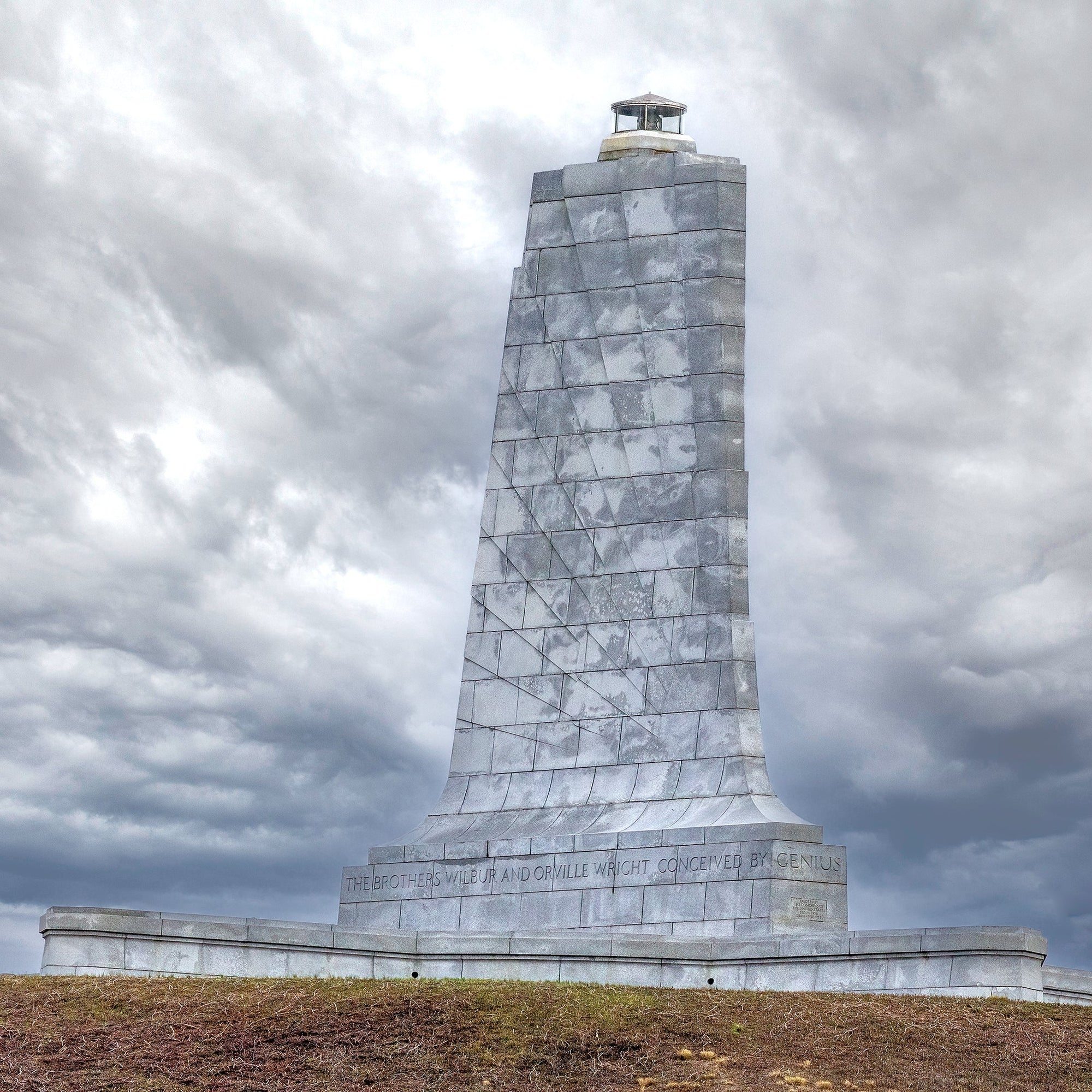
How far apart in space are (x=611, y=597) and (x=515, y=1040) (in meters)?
9.86

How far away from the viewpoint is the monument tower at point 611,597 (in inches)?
957

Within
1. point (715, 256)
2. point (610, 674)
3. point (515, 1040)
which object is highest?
point (715, 256)

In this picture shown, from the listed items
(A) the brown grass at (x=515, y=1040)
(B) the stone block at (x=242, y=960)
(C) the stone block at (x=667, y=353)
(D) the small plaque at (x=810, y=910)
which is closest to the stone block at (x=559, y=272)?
(C) the stone block at (x=667, y=353)

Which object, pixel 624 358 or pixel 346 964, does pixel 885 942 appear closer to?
pixel 346 964

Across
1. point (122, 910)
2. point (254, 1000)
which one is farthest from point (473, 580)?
point (254, 1000)

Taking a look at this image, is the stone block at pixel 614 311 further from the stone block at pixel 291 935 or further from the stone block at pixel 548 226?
the stone block at pixel 291 935

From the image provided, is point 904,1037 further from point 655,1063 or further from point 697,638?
point 697,638

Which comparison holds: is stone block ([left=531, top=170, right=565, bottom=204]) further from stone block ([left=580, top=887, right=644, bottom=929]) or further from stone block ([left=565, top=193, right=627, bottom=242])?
stone block ([left=580, top=887, right=644, bottom=929])

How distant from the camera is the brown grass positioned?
16.0 metres

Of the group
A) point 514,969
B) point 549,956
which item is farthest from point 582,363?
point 514,969

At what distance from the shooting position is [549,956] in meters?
21.5

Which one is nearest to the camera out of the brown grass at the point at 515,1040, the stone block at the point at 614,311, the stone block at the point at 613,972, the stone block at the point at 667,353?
the brown grass at the point at 515,1040

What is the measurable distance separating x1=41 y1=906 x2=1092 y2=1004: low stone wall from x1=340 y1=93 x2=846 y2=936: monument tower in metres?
1.91

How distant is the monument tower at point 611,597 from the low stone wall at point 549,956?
6.27 feet
